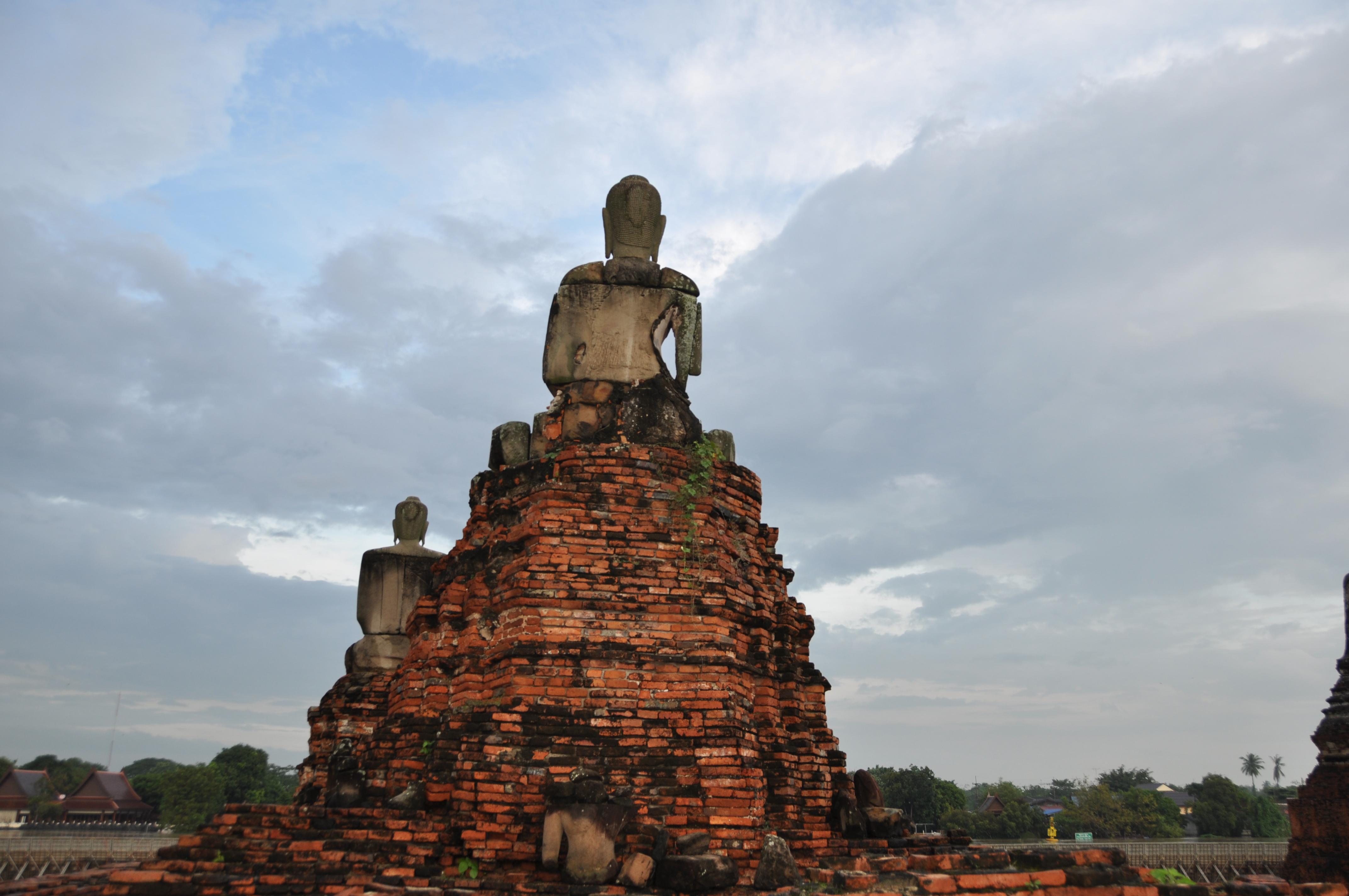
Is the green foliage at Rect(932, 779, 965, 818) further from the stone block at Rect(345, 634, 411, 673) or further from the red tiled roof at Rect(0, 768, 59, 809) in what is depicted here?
the red tiled roof at Rect(0, 768, 59, 809)

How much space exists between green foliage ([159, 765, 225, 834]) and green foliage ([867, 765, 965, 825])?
3841 centimetres

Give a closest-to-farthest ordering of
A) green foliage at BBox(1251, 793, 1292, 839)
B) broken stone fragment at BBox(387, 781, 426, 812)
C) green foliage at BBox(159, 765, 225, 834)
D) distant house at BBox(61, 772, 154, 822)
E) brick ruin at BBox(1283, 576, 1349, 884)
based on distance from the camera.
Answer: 1. broken stone fragment at BBox(387, 781, 426, 812)
2. brick ruin at BBox(1283, 576, 1349, 884)
3. green foliage at BBox(159, 765, 225, 834)
4. green foliage at BBox(1251, 793, 1292, 839)
5. distant house at BBox(61, 772, 154, 822)

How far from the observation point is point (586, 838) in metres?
5.42

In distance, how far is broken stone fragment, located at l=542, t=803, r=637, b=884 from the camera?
5371 millimetres

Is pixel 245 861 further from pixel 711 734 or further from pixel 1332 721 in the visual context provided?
pixel 1332 721

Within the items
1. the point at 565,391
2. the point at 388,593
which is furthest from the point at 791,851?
the point at 388,593

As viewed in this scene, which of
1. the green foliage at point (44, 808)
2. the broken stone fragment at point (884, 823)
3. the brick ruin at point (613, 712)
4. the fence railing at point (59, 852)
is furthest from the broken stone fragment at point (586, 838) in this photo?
the green foliage at point (44, 808)

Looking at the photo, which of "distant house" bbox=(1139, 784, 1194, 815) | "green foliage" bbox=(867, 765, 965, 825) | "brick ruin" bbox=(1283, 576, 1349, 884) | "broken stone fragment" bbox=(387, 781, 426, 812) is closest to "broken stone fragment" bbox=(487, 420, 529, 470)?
"broken stone fragment" bbox=(387, 781, 426, 812)

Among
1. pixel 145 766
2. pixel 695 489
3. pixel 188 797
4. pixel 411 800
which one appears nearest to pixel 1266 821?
pixel 695 489

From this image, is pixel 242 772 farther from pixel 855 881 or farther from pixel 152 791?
pixel 855 881

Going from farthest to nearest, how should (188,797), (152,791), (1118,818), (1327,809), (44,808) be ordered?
(152,791)
(44,808)
(1118,818)
(188,797)
(1327,809)

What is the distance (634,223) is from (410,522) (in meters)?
6.24

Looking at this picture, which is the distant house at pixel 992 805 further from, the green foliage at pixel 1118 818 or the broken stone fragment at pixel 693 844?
the broken stone fragment at pixel 693 844

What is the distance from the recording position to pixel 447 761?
6293 millimetres
